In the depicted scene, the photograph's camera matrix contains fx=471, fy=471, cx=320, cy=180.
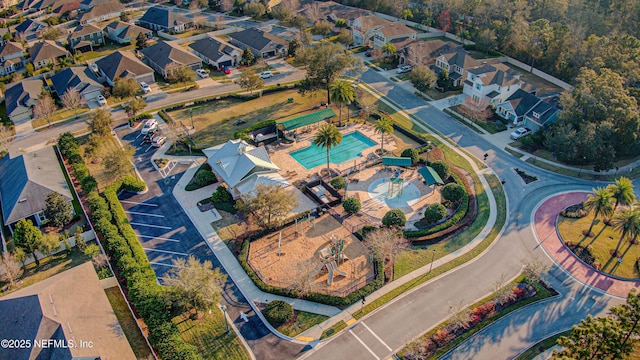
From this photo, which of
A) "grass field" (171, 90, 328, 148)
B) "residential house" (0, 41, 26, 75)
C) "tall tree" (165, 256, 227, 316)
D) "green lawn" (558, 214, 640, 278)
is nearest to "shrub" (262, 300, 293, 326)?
Result: "tall tree" (165, 256, 227, 316)

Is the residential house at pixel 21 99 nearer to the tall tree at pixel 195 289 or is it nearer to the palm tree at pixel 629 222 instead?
the tall tree at pixel 195 289

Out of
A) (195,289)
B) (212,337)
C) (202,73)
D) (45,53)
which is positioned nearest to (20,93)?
(45,53)

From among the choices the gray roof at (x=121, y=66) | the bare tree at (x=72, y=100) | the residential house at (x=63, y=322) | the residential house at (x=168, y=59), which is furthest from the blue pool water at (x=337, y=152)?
the gray roof at (x=121, y=66)

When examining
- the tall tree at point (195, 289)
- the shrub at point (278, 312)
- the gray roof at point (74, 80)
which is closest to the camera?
the tall tree at point (195, 289)

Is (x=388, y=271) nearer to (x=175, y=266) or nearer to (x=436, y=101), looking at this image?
(x=175, y=266)

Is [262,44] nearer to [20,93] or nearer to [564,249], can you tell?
[20,93]

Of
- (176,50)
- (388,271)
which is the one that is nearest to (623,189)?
(388,271)
